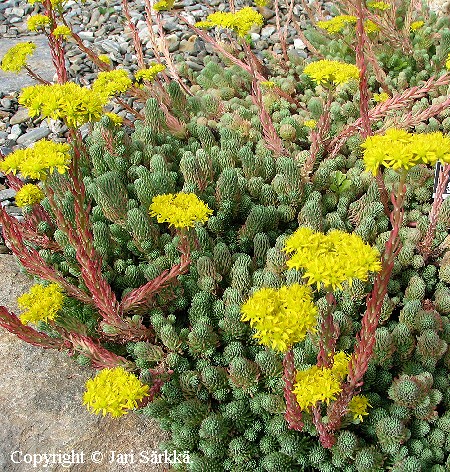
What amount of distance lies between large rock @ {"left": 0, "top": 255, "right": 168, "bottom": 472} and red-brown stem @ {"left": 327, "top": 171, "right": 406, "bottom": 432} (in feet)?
2.66

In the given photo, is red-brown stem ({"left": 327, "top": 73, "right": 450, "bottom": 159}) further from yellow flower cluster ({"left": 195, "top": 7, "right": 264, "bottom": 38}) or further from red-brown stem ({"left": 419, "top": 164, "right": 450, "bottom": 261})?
yellow flower cluster ({"left": 195, "top": 7, "right": 264, "bottom": 38})

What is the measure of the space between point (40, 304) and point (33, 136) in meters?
2.18

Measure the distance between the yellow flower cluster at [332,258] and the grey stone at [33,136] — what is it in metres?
2.88

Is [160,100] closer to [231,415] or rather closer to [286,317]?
[231,415]

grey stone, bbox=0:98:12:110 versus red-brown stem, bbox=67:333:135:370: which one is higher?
grey stone, bbox=0:98:12:110

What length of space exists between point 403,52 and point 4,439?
3711 mm

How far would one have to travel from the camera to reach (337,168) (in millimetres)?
3314

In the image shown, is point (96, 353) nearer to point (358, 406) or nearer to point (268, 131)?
point (358, 406)

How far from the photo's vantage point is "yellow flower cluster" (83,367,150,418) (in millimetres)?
1739

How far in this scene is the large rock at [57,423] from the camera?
2.24m

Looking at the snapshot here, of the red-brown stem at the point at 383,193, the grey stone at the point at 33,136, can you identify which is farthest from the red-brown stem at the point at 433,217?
the grey stone at the point at 33,136

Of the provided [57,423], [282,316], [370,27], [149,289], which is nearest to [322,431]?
[282,316]

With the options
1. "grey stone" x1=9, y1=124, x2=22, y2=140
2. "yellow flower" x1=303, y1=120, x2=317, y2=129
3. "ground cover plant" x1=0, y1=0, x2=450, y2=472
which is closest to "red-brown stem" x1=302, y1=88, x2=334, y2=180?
"ground cover plant" x1=0, y1=0, x2=450, y2=472

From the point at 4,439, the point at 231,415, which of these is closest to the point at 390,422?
the point at 231,415
